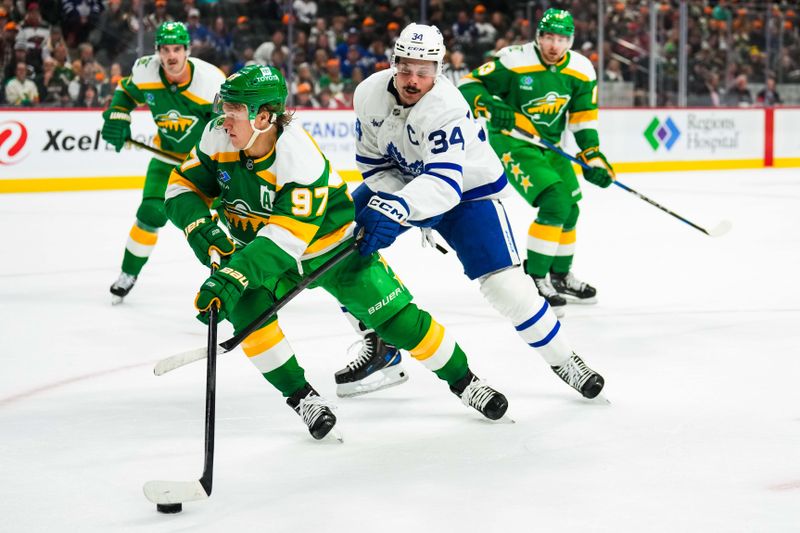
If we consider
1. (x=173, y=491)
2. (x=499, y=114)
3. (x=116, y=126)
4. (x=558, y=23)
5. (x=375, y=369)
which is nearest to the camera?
(x=173, y=491)

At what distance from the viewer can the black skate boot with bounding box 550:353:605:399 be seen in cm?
337

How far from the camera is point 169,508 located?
244 centimetres

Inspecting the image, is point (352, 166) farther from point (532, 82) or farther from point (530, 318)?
point (530, 318)

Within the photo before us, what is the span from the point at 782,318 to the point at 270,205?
→ 2607mm

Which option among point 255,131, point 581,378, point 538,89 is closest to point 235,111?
point 255,131

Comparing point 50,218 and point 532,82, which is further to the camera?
point 50,218

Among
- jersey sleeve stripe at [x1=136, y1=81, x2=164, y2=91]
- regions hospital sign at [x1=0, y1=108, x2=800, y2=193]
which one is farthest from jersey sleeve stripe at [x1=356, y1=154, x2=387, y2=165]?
regions hospital sign at [x1=0, y1=108, x2=800, y2=193]

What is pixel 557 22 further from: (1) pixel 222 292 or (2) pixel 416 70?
(1) pixel 222 292

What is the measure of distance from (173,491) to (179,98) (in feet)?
9.87

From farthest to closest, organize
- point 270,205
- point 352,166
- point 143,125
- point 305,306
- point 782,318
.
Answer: point 352,166 < point 143,125 < point 305,306 < point 782,318 < point 270,205

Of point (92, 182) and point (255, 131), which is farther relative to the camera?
point (92, 182)

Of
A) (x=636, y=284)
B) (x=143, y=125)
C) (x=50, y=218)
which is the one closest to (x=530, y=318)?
(x=636, y=284)

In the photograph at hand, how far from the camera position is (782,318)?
4676 mm

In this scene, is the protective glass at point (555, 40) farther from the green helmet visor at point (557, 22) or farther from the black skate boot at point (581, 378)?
the black skate boot at point (581, 378)
